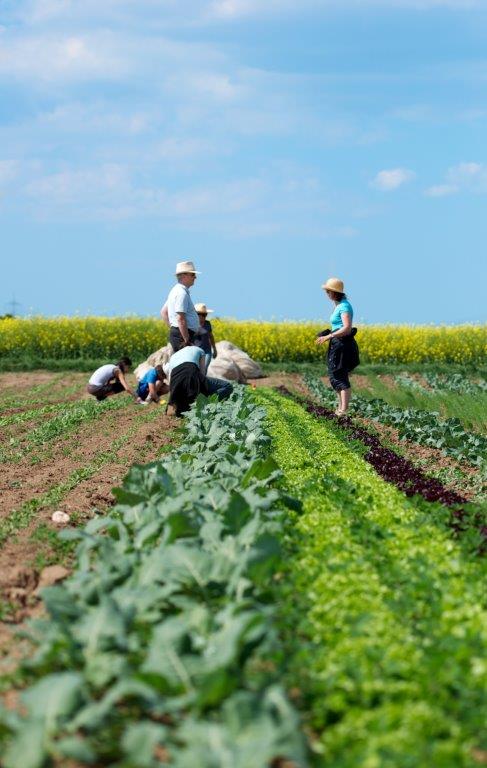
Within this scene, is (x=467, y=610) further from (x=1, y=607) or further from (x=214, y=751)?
(x=1, y=607)

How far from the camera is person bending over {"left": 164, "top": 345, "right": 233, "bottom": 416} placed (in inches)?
507

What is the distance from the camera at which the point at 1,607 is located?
5461 mm

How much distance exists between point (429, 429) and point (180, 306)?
369cm

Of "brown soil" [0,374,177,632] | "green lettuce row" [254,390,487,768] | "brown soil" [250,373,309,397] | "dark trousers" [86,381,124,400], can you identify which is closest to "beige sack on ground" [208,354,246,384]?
"brown soil" [250,373,309,397]

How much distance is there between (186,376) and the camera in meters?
13.0

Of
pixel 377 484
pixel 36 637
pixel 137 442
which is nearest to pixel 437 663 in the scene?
pixel 36 637

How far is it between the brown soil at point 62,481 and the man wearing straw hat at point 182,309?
1216mm

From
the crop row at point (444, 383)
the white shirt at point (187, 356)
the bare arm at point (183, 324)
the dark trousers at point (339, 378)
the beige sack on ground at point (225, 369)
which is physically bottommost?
the crop row at point (444, 383)

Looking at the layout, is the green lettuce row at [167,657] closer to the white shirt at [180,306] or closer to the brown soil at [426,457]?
the brown soil at [426,457]

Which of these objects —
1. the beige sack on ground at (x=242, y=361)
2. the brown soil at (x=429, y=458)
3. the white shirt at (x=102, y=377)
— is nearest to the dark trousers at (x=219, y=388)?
the brown soil at (x=429, y=458)

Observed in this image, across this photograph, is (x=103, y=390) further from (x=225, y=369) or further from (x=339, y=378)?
(x=339, y=378)

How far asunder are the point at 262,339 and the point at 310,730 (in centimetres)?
2602

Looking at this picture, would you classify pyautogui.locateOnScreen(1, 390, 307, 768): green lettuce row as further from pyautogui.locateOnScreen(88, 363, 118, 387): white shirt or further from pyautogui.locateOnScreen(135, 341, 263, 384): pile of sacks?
pyautogui.locateOnScreen(135, 341, 263, 384): pile of sacks

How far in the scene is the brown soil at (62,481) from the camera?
5.88 meters
